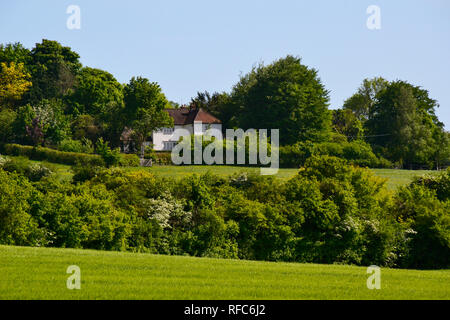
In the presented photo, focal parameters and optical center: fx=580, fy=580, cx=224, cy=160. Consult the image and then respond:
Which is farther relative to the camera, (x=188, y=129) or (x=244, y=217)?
(x=188, y=129)

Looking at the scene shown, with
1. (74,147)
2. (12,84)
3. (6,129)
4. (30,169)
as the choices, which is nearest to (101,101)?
(12,84)

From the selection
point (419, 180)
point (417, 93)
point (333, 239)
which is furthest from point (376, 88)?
point (333, 239)

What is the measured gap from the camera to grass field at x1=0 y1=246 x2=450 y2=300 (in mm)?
12406

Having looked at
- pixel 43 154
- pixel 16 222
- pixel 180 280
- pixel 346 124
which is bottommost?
pixel 180 280

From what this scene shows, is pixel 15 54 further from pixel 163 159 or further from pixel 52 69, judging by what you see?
Answer: pixel 163 159

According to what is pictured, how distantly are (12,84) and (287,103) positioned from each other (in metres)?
40.0

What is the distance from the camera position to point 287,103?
72.9 m

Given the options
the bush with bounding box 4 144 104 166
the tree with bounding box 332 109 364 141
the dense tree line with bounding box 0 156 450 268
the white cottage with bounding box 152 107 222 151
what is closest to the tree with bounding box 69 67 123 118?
the white cottage with bounding box 152 107 222 151

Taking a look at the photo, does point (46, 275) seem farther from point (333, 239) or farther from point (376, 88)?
point (376, 88)

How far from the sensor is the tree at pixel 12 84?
269 feet

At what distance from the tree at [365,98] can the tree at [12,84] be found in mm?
57892

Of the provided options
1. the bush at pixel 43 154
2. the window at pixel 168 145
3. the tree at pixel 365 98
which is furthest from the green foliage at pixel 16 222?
the tree at pixel 365 98

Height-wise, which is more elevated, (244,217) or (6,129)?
(6,129)
